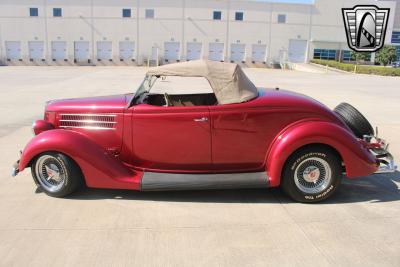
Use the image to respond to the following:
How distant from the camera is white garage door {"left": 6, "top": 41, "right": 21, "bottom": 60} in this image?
2004 inches

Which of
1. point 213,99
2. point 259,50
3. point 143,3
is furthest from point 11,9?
point 213,99

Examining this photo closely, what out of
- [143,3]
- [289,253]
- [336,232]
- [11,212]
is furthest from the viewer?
[143,3]

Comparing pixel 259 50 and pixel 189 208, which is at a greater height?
pixel 259 50

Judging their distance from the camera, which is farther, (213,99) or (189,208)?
(213,99)

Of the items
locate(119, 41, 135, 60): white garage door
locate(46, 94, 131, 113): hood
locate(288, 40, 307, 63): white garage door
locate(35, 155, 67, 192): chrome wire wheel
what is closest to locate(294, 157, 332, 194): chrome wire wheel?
locate(46, 94, 131, 113): hood

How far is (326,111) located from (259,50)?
5042 centimetres

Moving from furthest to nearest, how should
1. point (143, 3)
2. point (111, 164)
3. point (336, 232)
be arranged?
point (143, 3) → point (111, 164) → point (336, 232)

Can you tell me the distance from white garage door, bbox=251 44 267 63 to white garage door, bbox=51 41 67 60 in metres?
25.3

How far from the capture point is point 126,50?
51562mm

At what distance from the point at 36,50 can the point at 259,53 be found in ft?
98.5

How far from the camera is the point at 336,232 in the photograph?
→ 3977 mm

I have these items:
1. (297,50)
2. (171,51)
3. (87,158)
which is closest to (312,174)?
(87,158)

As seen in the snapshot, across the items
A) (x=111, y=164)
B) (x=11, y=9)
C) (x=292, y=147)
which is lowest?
(x=111, y=164)

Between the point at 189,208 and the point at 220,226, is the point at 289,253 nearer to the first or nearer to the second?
the point at 220,226
